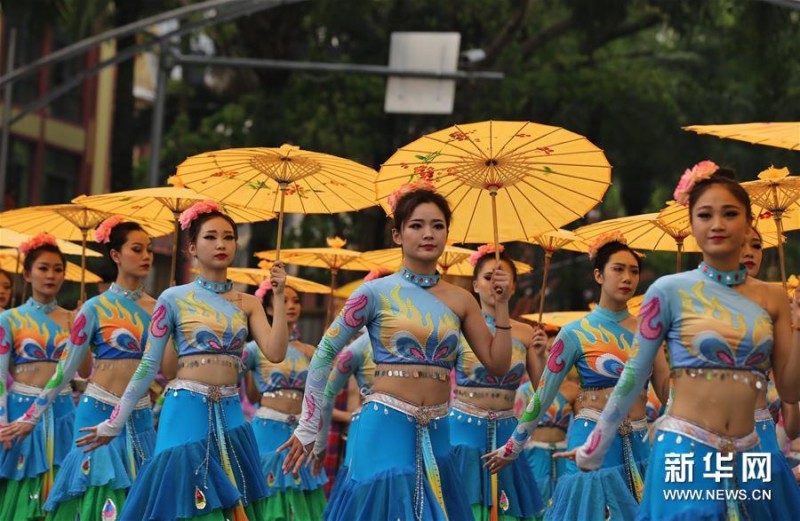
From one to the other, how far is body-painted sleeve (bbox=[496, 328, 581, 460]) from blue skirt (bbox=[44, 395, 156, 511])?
3.12 metres

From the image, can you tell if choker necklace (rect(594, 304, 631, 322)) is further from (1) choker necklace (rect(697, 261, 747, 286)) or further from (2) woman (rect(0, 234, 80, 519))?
(2) woman (rect(0, 234, 80, 519))

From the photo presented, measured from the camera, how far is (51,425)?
41.0 feet

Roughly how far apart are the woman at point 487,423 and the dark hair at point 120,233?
2.47 m

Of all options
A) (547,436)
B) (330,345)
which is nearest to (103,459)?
(330,345)

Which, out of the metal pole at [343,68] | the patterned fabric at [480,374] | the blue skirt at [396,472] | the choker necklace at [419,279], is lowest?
the blue skirt at [396,472]

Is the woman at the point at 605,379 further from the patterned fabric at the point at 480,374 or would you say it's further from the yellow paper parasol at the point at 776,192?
the patterned fabric at the point at 480,374

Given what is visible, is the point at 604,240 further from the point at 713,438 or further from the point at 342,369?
the point at 713,438

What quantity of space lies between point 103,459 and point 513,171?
3565 millimetres

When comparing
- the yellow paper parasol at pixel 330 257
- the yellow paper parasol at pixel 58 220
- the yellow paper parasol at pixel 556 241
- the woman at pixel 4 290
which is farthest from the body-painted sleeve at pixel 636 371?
the woman at pixel 4 290

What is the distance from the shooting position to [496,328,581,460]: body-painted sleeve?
829cm

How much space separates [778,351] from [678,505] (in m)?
0.83

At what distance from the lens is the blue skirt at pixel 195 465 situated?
9.32 meters

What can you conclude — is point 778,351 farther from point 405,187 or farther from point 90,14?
point 90,14

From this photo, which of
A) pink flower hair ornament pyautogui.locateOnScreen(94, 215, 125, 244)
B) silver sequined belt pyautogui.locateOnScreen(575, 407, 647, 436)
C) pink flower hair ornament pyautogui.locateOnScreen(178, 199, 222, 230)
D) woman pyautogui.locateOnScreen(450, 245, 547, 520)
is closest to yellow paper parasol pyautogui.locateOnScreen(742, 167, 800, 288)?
silver sequined belt pyautogui.locateOnScreen(575, 407, 647, 436)
